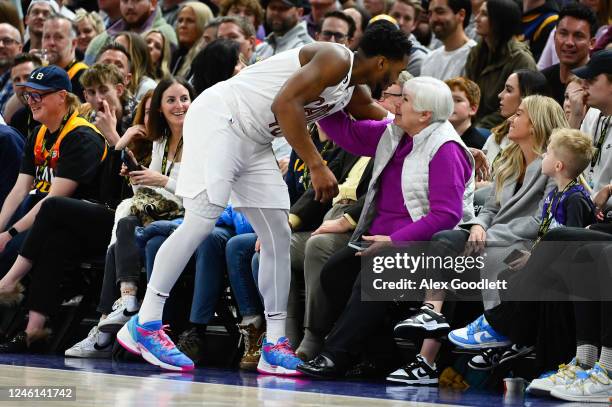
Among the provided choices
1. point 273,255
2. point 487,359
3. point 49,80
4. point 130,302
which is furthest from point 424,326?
point 49,80

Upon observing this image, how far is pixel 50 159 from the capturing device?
750cm

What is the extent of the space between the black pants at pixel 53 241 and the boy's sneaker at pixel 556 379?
324 cm

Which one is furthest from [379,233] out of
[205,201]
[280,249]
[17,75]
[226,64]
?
[17,75]

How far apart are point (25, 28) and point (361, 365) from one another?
819 centimetres

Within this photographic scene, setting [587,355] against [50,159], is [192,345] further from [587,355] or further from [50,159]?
[587,355]

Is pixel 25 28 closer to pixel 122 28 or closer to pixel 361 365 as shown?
pixel 122 28

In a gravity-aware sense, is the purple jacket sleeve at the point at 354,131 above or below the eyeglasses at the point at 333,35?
above

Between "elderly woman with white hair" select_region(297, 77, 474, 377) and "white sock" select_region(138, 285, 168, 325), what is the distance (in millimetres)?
807

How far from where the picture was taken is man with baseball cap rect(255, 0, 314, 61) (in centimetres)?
971

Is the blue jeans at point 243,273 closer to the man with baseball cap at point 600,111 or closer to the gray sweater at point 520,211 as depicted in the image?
the gray sweater at point 520,211

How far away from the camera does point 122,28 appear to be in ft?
37.8

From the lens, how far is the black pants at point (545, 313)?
506 centimetres

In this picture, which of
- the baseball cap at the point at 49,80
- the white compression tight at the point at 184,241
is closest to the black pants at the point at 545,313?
the white compression tight at the point at 184,241

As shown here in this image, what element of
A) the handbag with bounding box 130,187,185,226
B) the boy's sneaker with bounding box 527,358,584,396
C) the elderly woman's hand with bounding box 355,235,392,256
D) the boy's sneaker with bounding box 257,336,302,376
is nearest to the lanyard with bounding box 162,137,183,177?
the handbag with bounding box 130,187,185,226
